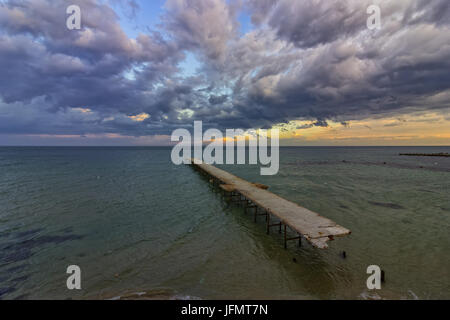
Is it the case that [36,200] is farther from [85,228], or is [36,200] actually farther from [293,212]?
[293,212]

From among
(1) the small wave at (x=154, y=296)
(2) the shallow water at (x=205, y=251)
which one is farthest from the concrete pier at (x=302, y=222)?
(1) the small wave at (x=154, y=296)

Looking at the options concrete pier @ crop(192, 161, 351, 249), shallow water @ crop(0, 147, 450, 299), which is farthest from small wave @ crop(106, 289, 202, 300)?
concrete pier @ crop(192, 161, 351, 249)

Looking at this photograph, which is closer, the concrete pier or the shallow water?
the shallow water

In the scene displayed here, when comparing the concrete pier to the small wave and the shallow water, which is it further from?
the small wave

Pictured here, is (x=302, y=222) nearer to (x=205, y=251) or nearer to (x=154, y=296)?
(x=205, y=251)

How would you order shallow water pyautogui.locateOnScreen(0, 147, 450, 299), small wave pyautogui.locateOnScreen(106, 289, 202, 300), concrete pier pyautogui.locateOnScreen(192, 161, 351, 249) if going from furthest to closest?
Result: concrete pier pyautogui.locateOnScreen(192, 161, 351, 249), shallow water pyautogui.locateOnScreen(0, 147, 450, 299), small wave pyautogui.locateOnScreen(106, 289, 202, 300)

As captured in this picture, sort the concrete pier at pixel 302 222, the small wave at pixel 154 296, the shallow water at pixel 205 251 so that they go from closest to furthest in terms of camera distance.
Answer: the small wave at pixel 154 296
the shallow water at pixel 205 251
the concrete pier at pixel 302 222

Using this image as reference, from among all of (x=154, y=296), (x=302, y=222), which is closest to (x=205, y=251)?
(x=154, y=296)

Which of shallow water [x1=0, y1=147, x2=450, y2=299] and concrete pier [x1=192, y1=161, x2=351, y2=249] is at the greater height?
concrete pier [x1=192, y1=161, x2=351, y2=249]

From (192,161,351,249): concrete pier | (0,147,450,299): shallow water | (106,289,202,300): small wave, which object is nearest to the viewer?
(106,289,202,300): small wave

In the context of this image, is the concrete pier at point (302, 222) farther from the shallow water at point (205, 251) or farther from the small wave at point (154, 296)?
the small wave at point (154, 296)

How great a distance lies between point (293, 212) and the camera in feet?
44.1
